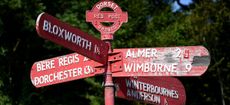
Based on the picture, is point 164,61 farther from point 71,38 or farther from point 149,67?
point 71,38

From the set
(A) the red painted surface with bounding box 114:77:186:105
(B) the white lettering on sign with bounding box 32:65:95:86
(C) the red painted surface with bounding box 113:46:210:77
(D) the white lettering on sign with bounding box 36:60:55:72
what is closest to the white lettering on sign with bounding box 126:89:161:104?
(A) the red painted surface with bounding box 114:77:186:105

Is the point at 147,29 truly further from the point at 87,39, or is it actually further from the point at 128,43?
the point at 87,39

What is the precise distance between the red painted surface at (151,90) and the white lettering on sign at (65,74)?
28 cm

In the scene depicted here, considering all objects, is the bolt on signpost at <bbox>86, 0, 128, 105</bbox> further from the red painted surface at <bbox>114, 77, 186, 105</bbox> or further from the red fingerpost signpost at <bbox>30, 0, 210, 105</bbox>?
the red painted surface at <bbox>114, 77, 186, 105</bbox>

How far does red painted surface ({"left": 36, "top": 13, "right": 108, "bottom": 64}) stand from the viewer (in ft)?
12.2

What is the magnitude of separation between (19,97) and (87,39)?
15283 mm

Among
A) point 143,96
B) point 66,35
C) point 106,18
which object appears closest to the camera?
point 66,35

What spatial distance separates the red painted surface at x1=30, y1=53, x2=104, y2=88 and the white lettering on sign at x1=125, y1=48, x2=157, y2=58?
269 millimetres

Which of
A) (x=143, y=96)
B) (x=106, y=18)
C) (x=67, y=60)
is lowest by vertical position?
(x=143, y=96)

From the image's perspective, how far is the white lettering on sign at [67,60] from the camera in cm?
423

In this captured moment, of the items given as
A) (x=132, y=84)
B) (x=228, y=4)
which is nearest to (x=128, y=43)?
(x=228, y=4)

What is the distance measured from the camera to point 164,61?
414 centimetres

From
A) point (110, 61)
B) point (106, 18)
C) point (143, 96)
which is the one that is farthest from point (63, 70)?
point (143, 96)

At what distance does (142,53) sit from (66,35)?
0.64 meters
